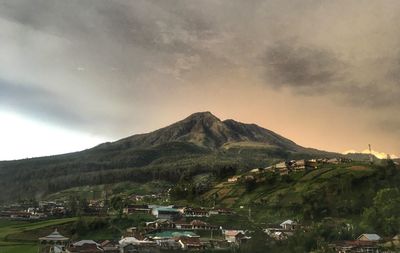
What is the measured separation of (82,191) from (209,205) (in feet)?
252

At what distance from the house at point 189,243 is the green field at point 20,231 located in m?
24.1

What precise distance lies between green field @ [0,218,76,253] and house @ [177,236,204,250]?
79.0 feet

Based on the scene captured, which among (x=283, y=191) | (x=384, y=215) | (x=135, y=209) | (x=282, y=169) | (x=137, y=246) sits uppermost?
(x=282, y=169)

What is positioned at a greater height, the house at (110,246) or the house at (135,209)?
the house at (135,209)

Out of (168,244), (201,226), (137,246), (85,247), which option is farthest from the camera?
(201,226)

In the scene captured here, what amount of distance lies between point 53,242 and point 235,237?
32811 millimetres

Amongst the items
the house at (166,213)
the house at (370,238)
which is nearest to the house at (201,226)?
the house at (166,213)

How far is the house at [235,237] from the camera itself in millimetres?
88181

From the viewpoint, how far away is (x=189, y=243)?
85000 mm

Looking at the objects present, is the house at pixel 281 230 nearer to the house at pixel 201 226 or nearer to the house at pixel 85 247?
the house at pixel 201 226

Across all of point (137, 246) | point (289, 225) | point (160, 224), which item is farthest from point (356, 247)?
point (160, 224)

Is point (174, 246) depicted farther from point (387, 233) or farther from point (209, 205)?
point (209, 205)

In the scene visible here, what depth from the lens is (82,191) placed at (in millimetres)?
195375

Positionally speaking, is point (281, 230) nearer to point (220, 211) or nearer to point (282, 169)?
point (220, 211)
